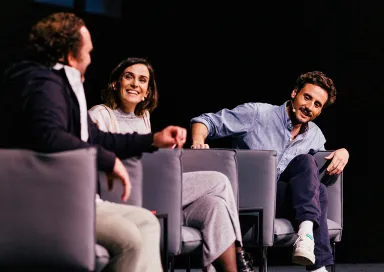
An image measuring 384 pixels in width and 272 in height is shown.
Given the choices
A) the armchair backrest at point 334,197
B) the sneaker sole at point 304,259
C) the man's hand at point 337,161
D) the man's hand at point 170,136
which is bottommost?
the sneaker sole at point 304,259

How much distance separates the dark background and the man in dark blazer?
2.09 metres

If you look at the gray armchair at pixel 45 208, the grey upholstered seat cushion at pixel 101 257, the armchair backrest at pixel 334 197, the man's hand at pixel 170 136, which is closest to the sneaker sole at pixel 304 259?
the armchair backrest at pixel 334 197

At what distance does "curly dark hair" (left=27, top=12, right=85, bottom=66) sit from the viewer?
2260 millimetres

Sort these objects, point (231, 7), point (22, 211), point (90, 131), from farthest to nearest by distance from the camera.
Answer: point (231, 7), point (90, 131), point (22, 211)

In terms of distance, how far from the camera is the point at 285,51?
4.82 metres

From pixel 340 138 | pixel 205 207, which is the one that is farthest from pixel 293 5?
pixel 205 207

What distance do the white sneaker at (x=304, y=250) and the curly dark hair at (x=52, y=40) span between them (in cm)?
161

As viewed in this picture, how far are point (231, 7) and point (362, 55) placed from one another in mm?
979

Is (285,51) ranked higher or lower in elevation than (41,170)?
higher

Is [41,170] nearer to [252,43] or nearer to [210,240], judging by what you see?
[210,240]

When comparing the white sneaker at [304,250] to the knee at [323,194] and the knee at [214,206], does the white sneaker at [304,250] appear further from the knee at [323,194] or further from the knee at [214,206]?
the knee at [214,206]

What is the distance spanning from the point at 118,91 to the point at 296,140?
1.08 meters

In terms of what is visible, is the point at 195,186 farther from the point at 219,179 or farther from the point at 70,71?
the point at 70,71

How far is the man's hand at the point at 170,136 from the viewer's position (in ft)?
8.11
